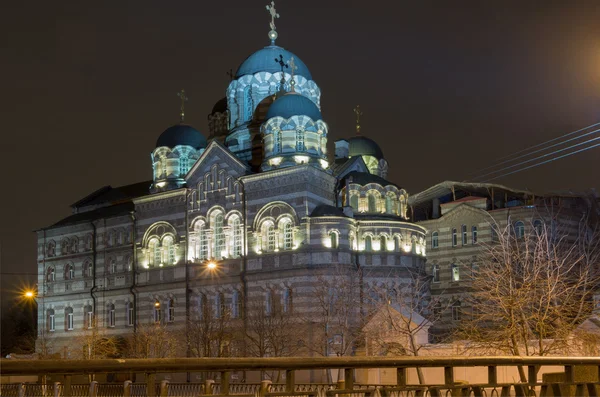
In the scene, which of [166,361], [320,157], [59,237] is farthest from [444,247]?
[166,361]

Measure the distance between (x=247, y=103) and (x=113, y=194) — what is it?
14.1 m

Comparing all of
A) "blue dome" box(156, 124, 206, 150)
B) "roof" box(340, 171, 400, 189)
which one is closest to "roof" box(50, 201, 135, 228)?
"blue dome" box(156, 124, 206, 150)

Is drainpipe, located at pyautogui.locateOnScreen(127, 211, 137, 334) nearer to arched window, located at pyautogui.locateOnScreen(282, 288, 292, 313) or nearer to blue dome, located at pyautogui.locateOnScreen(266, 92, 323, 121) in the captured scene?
arched window, located at pyautogui.locateOnScreen(282, 288, 292, 313)

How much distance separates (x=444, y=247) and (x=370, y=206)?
26.4ft

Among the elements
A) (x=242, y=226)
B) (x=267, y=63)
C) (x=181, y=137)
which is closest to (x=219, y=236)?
(x=242, y=226)

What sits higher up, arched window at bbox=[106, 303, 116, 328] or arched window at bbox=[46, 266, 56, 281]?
arched window at bbox=[46, 266, 56, 281]

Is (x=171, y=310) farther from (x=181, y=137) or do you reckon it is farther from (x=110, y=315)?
(x=181, y=137)

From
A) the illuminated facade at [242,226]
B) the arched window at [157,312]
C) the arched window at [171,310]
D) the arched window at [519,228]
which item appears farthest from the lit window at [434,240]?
the arched window at [157,312]

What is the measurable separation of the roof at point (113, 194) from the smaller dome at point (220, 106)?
7.14 meters

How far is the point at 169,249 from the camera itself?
46.7 m

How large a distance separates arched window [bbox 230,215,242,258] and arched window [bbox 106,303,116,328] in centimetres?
1115

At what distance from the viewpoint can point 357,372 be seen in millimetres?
29484

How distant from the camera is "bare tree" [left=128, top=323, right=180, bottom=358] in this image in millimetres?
40906

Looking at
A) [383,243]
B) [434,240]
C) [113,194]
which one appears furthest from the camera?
[113,194]
